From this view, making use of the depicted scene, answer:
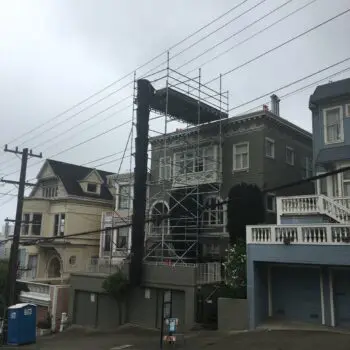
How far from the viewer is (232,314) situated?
19938 millimetres

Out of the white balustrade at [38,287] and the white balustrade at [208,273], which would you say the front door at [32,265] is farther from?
the white balustrade at [208,273]

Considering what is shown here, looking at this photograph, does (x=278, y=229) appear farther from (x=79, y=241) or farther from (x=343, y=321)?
(x=79, y=241)

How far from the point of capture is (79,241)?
4244 centimetres

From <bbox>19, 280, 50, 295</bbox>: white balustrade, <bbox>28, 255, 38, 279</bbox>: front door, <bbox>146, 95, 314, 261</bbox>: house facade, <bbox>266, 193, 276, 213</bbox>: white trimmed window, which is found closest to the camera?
<bbox>146, 95, 314, 261</bbox>: house facade

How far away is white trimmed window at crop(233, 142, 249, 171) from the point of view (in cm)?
2911

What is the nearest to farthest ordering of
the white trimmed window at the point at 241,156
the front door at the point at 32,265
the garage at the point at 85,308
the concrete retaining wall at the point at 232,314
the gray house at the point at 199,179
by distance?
the concrete retaining wall at the point at 232,314
the gray house at the point at 199,179
the garage at the point at 85,308
the white trimmed window at the point at 241,156
the front door at the point at 32,265

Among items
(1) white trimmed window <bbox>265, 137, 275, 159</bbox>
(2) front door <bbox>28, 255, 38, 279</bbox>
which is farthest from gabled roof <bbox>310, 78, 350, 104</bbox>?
(2) front door <bbox>28, 255, 38, 279</bbox>

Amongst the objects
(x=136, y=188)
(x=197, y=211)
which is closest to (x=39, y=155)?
(x=136, y=188)

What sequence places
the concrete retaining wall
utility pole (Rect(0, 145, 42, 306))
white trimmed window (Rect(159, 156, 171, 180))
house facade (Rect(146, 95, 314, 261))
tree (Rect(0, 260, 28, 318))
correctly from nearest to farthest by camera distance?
the concrete retaining wall < utility pole (Rect(0, 145, 42, 306)) < house facade (Rect(146, 95, 314, 261)) < white trimmed window (Rect(159, 156, 171, 180)) < tree (Rect(0, 260, 28, 318))

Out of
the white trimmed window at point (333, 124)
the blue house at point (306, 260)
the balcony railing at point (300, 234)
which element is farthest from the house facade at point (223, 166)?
the balcony railing at point (300, 234)

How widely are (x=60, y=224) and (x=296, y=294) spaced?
27338 millimetres

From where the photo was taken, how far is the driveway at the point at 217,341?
616 inches

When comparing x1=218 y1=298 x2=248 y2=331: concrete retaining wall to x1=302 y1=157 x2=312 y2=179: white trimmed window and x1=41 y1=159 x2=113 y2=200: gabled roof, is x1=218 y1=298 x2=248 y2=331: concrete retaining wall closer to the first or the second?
x1=302 y1=157 x2=312 y2=179: white trimmed window

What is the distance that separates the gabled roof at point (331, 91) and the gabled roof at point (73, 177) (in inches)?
1019
